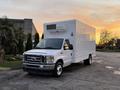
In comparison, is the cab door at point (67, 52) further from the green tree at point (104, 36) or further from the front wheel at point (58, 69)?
the green tree at point (104, 36)

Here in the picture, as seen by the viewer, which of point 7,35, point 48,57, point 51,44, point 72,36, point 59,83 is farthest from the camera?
point 7,35

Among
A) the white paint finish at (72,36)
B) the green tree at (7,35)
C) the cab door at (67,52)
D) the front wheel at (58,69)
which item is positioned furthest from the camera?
the green tree at (7,35)

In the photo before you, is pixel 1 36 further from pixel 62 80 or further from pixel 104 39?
pixel 104 39

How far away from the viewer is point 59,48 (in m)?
12.2

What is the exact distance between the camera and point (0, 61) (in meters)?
16.3

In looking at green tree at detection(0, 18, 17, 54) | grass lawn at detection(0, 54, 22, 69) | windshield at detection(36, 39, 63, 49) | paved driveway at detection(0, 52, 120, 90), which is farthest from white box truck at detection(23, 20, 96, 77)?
green tree at detection(0, 18, 17, 54)

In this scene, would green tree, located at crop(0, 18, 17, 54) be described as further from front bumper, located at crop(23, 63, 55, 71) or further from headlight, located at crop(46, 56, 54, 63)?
headlight, located at crop(46, 56, 54, 63)

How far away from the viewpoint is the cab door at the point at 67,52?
494 inches

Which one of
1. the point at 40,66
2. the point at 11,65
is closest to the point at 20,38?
the point at 11,65

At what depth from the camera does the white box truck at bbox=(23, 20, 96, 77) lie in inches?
441

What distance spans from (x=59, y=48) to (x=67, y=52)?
2.56ft

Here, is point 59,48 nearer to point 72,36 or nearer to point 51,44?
point 51,44

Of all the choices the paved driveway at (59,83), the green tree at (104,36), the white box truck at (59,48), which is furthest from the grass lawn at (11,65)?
the green tree at (104,36)

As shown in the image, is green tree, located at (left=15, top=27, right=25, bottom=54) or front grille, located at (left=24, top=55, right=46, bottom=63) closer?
front grille, located at (left=24, top=55, right=46, bottom=63)
